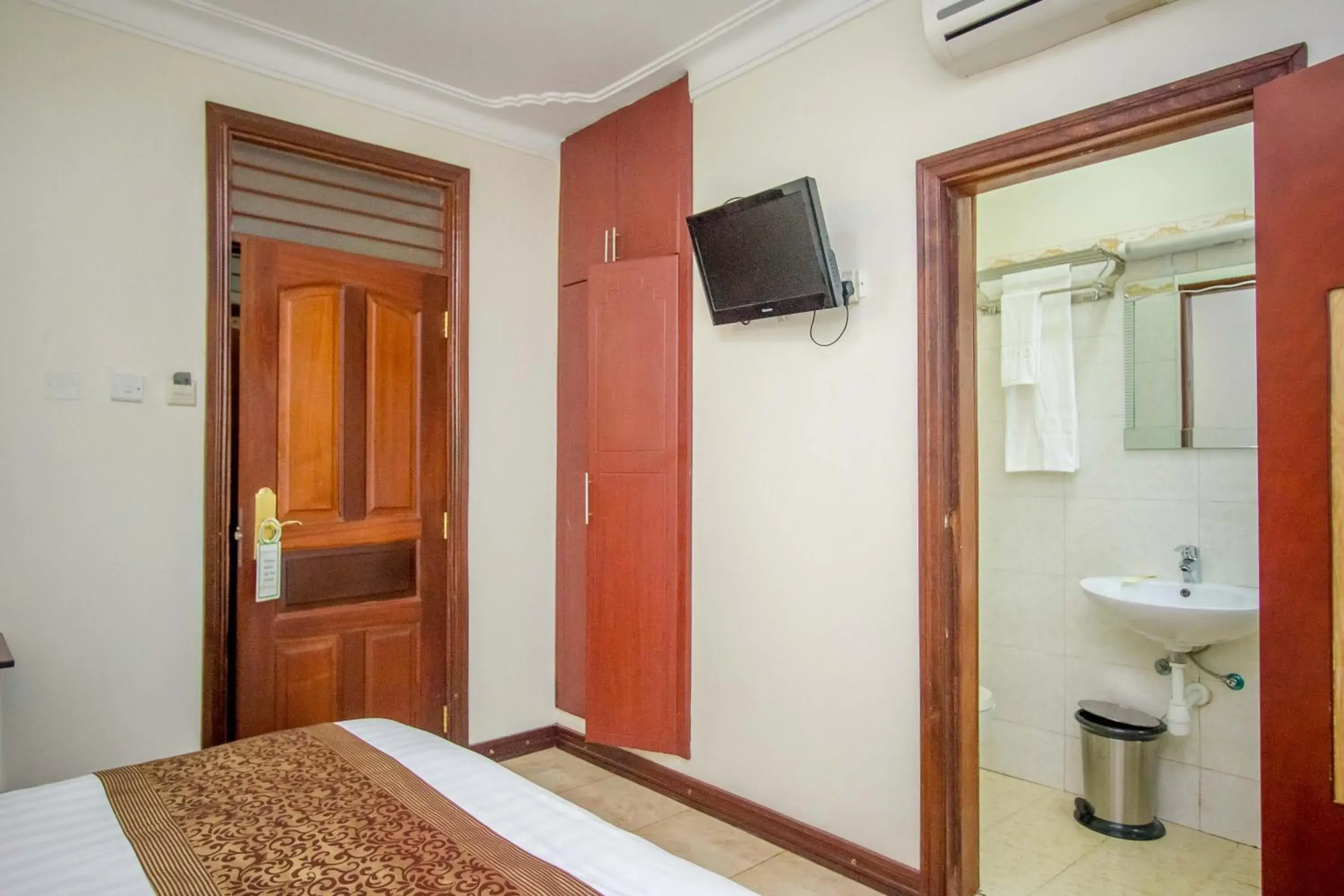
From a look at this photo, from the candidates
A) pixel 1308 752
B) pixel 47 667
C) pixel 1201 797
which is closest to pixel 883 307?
pixel 1308 752

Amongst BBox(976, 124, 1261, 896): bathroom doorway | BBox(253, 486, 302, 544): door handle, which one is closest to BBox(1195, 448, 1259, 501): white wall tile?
BBox(976, 124, 1261, 896): bathroom doorway

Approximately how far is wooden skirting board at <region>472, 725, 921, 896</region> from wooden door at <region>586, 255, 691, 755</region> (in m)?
Result: 0.16

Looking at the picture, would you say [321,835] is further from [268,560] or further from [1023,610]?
[1023,610]

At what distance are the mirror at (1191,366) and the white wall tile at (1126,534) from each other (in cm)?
23

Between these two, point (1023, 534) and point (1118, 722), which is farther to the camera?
point (1023, 534)

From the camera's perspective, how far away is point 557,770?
10.7 feet

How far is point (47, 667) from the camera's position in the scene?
2377 mm

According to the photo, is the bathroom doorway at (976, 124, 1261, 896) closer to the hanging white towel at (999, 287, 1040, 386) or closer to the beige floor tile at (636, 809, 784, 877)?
the hanging white towel at (999, 287, 1040, 386)

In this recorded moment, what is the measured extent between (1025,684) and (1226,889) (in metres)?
0.99

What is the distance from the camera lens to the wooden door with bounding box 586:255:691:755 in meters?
2.95

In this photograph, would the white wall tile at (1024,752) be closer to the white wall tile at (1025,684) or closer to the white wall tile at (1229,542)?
the white wall tile at (1025,684)

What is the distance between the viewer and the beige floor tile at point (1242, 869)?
7.81 feet

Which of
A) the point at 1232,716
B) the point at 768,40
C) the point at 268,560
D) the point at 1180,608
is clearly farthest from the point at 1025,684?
the point at 268,560

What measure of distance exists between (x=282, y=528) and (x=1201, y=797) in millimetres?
3408
